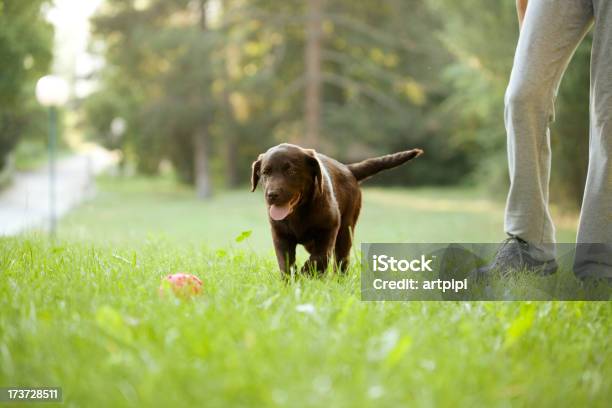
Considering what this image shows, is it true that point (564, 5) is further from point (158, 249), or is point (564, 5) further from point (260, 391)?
point (158, 249)

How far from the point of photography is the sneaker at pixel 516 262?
3.14 m

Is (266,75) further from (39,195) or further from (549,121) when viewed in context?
(549,121)

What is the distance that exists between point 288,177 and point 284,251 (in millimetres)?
408

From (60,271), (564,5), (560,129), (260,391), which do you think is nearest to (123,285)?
(60,271)

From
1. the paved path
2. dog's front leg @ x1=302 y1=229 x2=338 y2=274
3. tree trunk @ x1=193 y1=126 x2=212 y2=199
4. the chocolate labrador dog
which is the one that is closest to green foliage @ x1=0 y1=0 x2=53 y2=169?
the paved path

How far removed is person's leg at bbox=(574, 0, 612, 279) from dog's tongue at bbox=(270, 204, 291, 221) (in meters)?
1.45

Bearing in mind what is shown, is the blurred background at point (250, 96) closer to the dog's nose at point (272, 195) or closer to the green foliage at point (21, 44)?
the green foliage at point (21, 44)

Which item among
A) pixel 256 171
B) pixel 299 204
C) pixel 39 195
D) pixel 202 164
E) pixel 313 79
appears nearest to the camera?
pixel 299 204

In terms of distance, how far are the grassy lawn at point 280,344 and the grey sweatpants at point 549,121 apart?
577mm

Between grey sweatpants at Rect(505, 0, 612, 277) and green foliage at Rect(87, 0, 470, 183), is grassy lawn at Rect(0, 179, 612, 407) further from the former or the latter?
green foliage at Rect(87, 0, 470, 183)

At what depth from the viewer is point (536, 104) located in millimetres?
3180

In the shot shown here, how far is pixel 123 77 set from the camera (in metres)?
24.5

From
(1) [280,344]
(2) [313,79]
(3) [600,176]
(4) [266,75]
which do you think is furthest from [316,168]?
(4) [266,75]

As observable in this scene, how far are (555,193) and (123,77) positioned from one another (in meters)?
17.8
